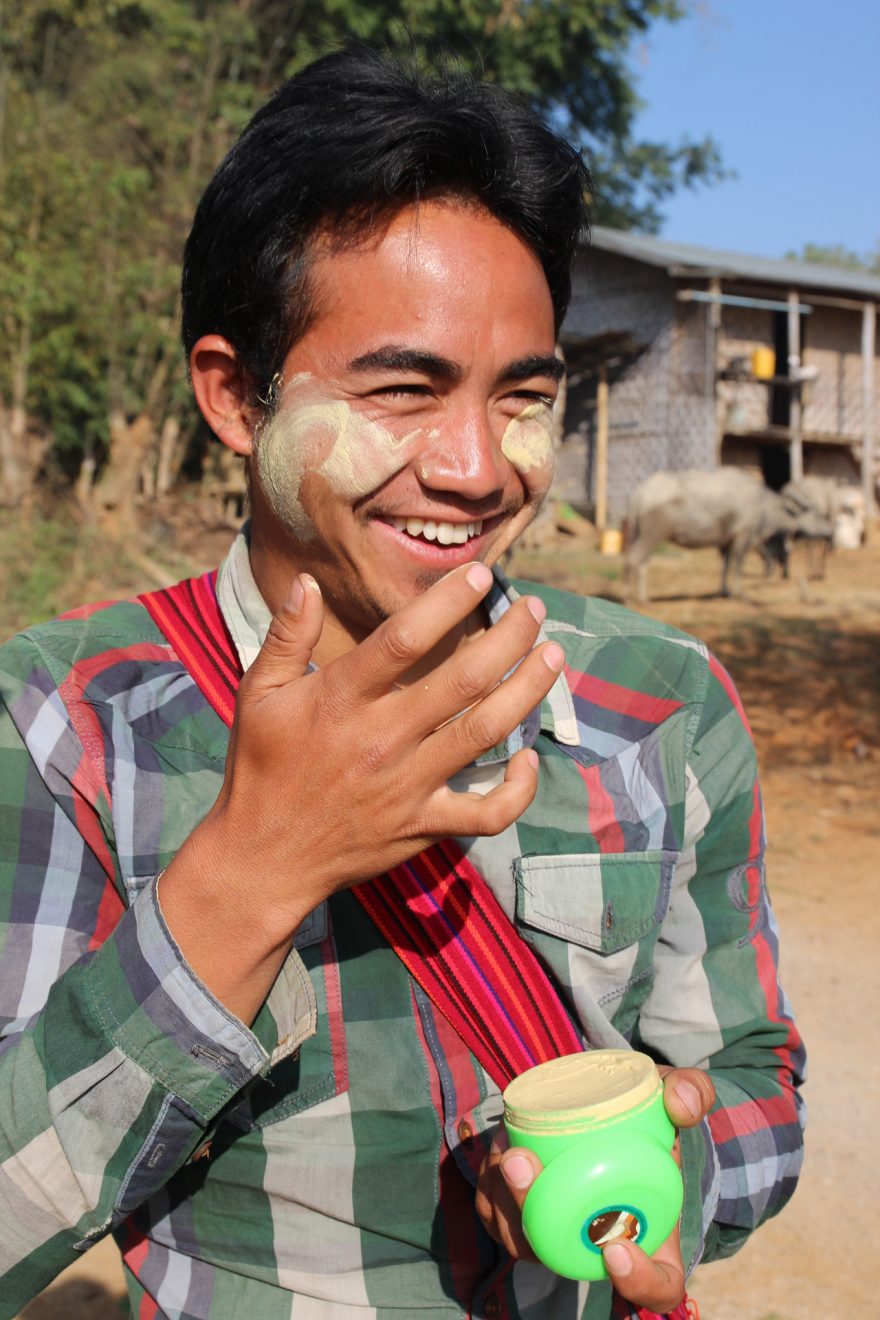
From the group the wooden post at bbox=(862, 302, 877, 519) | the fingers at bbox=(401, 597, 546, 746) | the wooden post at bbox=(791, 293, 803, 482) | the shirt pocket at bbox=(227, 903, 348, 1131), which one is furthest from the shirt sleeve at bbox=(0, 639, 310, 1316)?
the wooden post at bbox=(862, 302, 877, 519)

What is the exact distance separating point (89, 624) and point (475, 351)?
71cm

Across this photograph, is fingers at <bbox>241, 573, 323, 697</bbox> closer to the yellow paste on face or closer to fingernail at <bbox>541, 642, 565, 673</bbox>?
fingernail at <bbox>541, 642, 565, 673</bbox>

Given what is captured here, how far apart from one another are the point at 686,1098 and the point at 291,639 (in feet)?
2.47

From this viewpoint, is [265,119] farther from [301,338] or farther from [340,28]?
[340,28]

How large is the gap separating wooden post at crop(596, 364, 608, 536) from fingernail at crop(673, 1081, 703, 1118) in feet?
66.5

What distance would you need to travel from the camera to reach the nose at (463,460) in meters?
1.65

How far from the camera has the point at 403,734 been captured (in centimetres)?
117

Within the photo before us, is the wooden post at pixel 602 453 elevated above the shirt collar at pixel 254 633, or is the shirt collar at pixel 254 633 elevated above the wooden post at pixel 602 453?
the wooden post at pixel 602 453

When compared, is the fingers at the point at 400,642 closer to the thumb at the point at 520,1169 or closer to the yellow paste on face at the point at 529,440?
the thumb at the point at 520,1169

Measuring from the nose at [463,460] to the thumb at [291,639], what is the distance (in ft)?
1.64

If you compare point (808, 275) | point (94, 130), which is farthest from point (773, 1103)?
point (808, 275)

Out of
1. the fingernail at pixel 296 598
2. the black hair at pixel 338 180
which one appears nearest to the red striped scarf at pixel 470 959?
the fingernail at pixel 296 598

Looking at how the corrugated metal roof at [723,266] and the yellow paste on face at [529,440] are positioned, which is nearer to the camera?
the yellow paste on face at [529,440]

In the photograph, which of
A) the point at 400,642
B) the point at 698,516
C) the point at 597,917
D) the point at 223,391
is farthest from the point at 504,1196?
the point at 698,516
